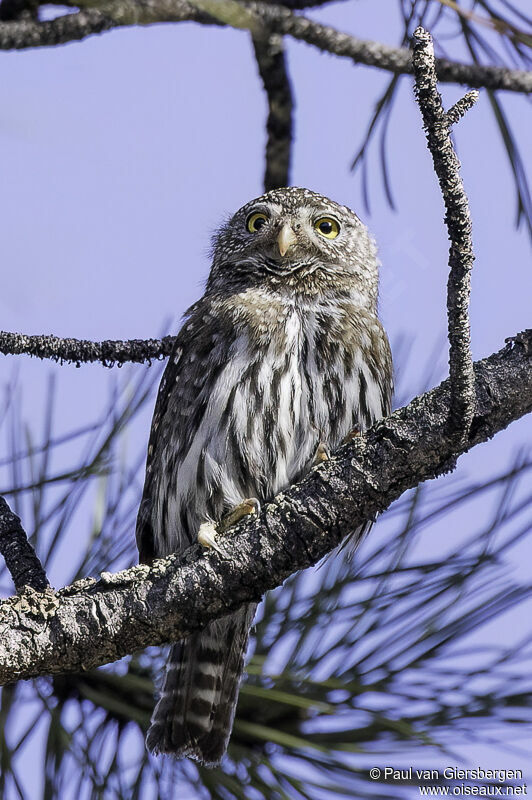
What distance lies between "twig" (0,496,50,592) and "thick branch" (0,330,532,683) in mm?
267

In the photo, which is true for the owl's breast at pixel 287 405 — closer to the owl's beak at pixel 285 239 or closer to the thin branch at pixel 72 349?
the thin branch at pixel 72 349

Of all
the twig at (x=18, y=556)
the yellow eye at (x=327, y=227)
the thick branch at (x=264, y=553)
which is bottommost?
the thick branch at (x=264, y=553)

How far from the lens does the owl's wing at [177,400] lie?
2.99 metres

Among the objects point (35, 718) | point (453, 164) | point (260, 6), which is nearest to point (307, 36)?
point (260, 6)

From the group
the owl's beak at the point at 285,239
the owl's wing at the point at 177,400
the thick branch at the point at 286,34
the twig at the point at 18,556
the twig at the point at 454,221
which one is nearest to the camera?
the twig at the point at 454,221

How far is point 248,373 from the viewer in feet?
9.43

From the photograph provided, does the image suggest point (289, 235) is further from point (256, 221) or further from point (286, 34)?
point (286, 34)

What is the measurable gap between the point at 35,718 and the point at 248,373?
1.07 meters

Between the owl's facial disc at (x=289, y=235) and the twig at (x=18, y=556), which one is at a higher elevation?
the owl's facial disc at (x=289, y=235)

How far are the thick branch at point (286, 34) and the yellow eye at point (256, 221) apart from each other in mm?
1016

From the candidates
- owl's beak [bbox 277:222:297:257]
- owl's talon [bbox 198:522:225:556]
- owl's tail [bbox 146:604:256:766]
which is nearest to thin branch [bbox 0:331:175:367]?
owl's talon [bbox 198:522:225:556]

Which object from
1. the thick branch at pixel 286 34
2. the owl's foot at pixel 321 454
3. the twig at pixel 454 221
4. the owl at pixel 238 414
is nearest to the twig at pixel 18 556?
the owl at pixel 238 414

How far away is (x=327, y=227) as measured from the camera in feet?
11.9

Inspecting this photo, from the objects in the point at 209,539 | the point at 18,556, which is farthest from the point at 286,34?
the point at 18,556
